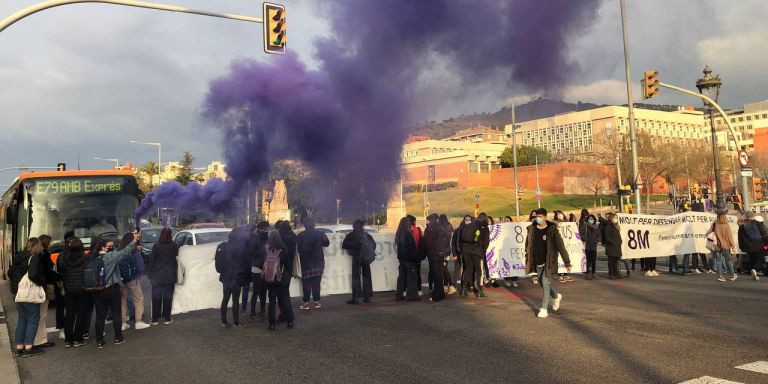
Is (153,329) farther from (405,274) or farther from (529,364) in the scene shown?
Result: (529,364)

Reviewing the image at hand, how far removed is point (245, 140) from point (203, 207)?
7842mm

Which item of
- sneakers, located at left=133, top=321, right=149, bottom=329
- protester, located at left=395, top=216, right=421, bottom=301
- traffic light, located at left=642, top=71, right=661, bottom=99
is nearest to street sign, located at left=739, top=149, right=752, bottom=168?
traffic light, located at left=642, top=71, right=661, bottom=99

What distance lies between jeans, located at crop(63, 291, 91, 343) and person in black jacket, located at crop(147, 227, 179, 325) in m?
1.52

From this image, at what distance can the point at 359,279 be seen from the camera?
38.6 ft

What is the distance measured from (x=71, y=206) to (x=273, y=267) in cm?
703

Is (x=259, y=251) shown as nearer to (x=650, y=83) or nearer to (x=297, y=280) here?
(x=297, y=280)

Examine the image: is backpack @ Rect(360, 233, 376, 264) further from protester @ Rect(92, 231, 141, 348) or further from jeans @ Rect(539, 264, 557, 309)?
protester @ Rect(92, 231, 141, 348)

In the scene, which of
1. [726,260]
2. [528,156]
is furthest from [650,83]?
[528,156]

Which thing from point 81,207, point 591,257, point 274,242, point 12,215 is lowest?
point 591,257

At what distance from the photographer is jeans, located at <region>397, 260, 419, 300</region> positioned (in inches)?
464

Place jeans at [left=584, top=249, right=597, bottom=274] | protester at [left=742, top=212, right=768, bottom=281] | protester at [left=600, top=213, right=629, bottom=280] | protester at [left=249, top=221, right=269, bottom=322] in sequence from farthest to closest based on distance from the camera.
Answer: jeans at [left=584, top=249, right=597, bottom=274] → protester at [left=600, top=213, right=629, bottom=280] → protester at [left=742, top=212, right=768, bottom=281] → protester at [left=249, top=221, right=269, bottom=322]

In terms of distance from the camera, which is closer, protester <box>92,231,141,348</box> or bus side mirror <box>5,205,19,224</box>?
protester <box>92,231,141,348</box>

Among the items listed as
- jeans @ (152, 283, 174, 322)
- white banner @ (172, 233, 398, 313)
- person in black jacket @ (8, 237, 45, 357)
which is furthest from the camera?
white banner @ (172, 233, 398, 313)

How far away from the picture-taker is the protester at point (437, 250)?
1157cm
